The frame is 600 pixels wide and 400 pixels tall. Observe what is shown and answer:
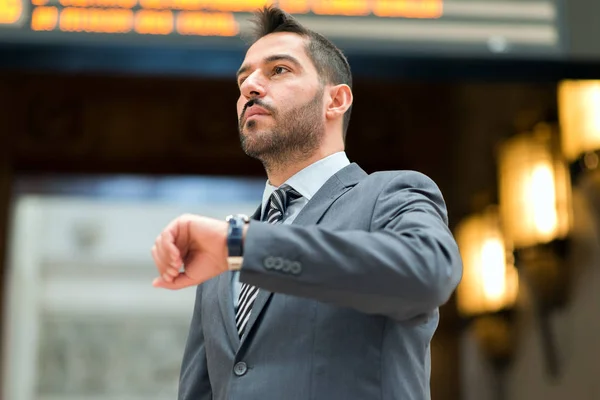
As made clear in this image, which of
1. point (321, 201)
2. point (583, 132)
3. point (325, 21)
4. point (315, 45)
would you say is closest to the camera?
point (321, 201)

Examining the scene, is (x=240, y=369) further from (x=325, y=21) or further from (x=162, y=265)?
(x=325, y=21)

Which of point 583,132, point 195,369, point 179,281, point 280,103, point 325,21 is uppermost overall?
point 325,21

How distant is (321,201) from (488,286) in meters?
3.15

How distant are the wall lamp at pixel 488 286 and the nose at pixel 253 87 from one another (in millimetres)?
2944

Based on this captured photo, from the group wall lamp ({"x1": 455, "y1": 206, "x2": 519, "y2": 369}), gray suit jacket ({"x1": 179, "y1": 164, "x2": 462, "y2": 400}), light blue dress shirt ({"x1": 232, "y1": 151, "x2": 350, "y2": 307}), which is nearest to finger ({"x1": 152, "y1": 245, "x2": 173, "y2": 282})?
gray suit jacket ({"x1": 179, "y1": 164, "x2": 462, "y2": 400})

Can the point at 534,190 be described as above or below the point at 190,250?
above

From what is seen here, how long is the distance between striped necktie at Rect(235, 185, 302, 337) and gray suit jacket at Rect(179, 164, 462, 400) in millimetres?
20

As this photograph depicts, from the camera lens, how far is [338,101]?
1.86 metres

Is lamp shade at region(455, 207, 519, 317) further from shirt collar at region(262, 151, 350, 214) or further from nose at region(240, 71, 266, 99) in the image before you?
nose at region(240, 71, 266, 99)

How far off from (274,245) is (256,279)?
54 mm

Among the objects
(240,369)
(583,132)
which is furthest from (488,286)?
(240,369)

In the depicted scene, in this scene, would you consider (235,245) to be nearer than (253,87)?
Yes

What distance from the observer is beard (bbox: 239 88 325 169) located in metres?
1.70

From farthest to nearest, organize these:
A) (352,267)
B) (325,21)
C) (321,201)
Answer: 1. (325,21)
2. (321,201)
3. (352,267)
